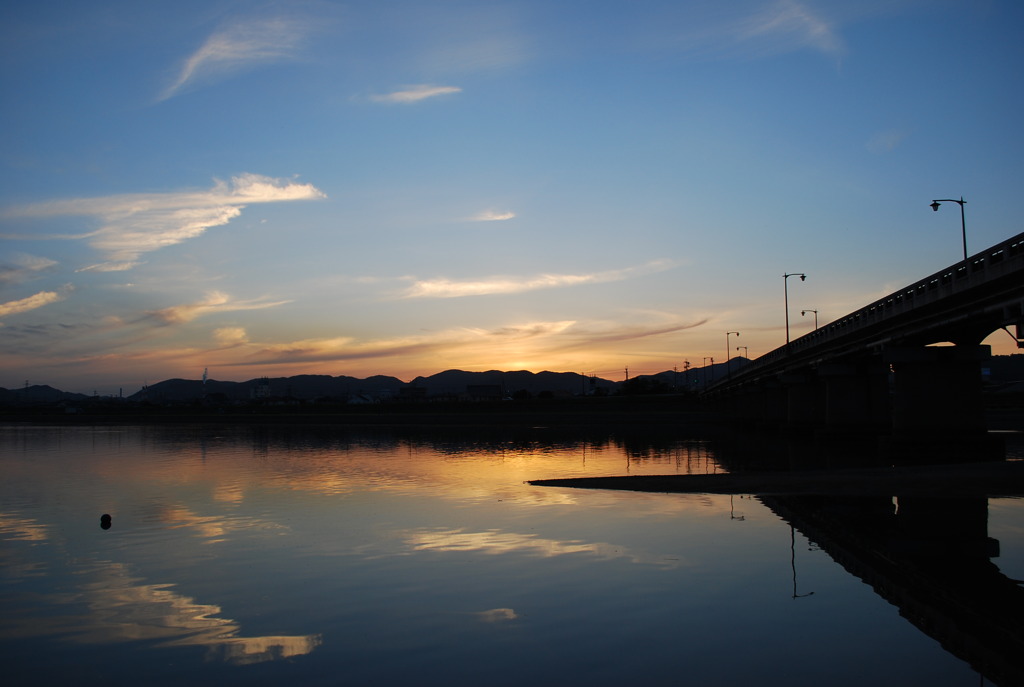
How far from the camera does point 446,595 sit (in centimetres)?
1569

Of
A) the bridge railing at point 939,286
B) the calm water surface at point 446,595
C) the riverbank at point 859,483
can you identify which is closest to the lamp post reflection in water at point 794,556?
the calm water surface at point 446,595

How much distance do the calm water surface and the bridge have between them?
11.4 metres

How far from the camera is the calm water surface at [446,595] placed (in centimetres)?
1147

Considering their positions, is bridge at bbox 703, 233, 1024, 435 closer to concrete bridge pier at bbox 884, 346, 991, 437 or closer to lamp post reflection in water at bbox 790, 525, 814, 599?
concrete bridge pier at bbox 884, 346, 991, 437

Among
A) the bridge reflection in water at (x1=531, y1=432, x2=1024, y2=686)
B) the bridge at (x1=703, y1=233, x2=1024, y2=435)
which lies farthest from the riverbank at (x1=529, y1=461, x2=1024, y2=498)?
the bridge at (x1=703, y1=233, x2=1024, y2=435)

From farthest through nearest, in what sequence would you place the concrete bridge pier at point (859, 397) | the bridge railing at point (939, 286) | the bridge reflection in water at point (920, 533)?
the concrete bridge pier at point (859, 397) → the bridge railing at point (939, 286) → the bridge reflection in water at point (920, 533)

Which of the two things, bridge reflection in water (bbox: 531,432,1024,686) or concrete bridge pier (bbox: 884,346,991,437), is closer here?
bridge reflection in water (bbox: 531,432,1024,686)

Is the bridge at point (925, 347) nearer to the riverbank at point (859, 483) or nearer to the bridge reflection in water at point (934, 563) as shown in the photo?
the riverbank at point (859, 483)

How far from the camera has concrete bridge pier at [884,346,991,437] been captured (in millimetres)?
41812

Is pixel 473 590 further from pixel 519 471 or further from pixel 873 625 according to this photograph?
pixel 519 471

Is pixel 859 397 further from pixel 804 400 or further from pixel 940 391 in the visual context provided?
pixel 940 391

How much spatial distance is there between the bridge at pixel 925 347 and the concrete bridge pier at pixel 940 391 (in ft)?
0.16

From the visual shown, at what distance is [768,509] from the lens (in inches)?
1050

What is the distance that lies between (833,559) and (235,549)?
15769 millimetres
